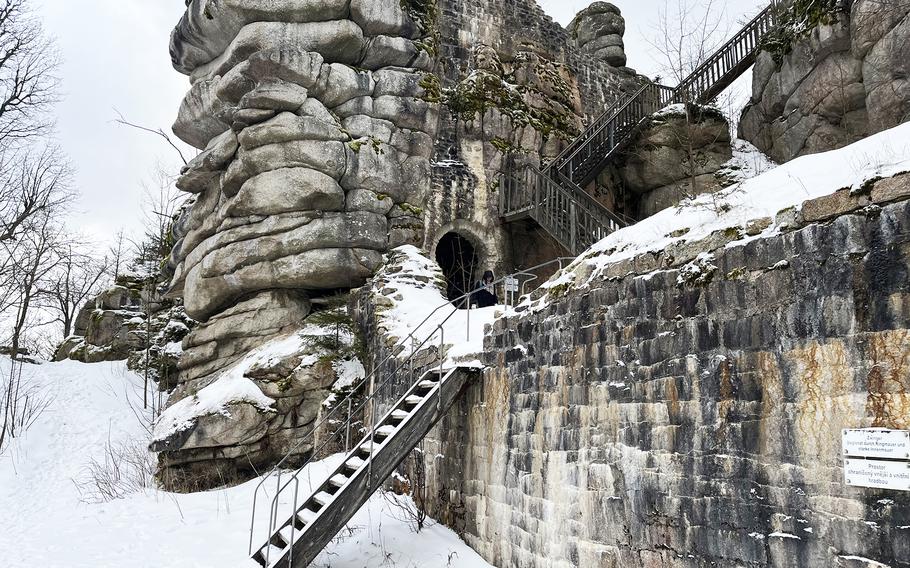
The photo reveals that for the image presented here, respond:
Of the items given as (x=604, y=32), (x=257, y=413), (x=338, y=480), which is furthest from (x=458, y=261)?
(x=604, y=32)

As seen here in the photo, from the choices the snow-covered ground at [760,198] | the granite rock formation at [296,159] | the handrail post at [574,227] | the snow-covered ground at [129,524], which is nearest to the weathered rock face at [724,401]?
the snow-covered ground at [760,198]

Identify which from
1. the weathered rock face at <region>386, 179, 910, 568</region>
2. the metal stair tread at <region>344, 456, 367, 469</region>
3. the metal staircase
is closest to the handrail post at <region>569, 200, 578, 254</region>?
the metal staircase

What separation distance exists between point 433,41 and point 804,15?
29.2 feet

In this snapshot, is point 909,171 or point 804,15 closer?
point 909,171

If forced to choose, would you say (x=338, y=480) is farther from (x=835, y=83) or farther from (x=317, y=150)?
(x=835, y=83)

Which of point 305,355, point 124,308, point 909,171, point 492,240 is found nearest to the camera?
point 909,171

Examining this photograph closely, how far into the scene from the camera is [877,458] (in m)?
4.41

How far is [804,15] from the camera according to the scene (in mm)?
14477

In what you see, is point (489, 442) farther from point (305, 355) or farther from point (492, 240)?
point (492, 240)

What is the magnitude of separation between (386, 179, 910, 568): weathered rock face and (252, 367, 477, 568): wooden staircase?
1.34 metres

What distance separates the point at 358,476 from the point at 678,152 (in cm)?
1338

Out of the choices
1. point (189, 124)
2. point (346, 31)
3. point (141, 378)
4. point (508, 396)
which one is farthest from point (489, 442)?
point (141, 378)

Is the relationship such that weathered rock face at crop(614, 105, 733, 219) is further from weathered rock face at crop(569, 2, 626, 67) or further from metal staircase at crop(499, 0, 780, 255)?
weathered rock face at crop(569, 2, 626, 67)

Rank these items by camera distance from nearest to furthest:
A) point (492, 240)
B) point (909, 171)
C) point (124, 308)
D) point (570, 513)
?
1. point (909, 171)
2. point (570, 513)
3. point (492, 240)
4. point (124, 308)
